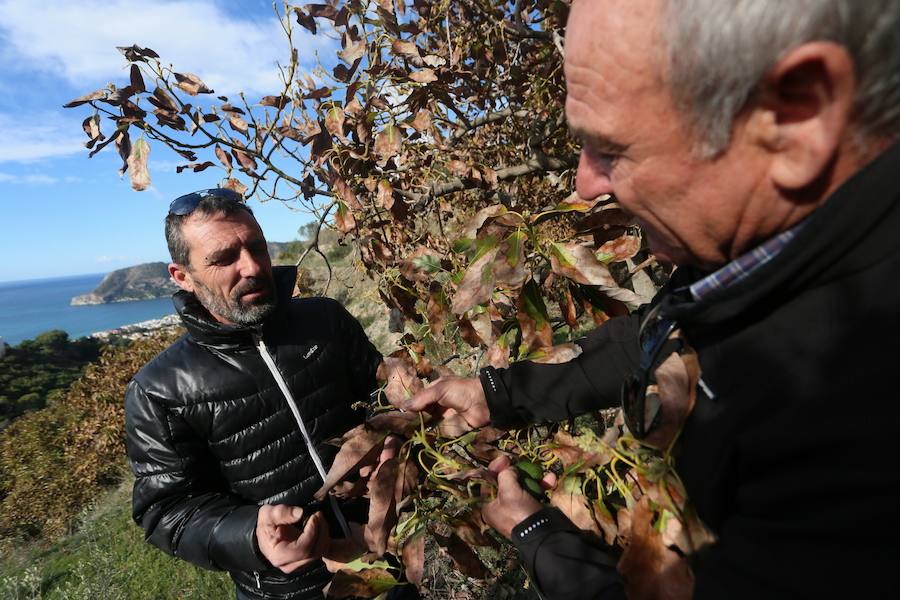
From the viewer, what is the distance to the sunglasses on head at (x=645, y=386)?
2.83 feet

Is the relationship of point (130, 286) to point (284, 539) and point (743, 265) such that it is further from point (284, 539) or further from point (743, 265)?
point (743, 265)

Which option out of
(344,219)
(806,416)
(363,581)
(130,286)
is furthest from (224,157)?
(130,286)

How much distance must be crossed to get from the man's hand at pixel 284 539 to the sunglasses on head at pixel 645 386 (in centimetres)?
104

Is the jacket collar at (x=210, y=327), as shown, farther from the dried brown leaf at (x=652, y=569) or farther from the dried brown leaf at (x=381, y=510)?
the dried brown leaf at (x=652, y=569)

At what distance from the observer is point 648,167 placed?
0.81 metres

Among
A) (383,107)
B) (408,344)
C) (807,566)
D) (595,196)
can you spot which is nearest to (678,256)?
(595,196)

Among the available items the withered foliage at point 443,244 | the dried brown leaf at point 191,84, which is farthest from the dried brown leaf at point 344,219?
the dried brown leaf at point 191,84

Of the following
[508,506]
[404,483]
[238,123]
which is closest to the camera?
[508,506]

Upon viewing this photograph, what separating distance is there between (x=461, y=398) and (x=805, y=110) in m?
1.03

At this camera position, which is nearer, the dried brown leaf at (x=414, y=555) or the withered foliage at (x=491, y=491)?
the withered foliage at (x=491, y=491)

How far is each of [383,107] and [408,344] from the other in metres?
1.00

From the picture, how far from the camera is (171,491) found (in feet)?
6.40

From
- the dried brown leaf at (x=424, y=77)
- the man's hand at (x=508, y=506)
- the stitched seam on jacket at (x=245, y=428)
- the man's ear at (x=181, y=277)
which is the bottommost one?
the stitched seam on jacket at (x=245, y=428)

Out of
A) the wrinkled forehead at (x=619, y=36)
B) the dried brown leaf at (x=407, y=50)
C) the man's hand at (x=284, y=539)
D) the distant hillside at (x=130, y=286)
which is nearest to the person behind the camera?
the wrinkled forehead at (x=619, y=36)
